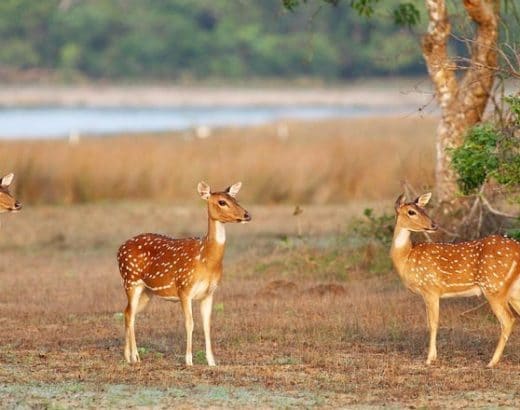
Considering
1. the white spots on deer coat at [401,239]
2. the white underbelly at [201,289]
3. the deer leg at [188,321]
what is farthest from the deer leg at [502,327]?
the deer leg at [188,321]

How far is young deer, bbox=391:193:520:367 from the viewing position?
45.6ft

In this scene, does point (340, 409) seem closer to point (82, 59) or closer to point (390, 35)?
point (390, 35)

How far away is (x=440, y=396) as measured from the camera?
41.0ft

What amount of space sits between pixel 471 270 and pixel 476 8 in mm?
6016

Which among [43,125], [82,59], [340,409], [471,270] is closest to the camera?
[340,409]

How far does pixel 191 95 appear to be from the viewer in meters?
84.6

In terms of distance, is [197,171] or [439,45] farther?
[197,171]

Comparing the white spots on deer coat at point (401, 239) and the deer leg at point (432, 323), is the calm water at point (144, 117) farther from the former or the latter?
the deer leg at point (432, 323)

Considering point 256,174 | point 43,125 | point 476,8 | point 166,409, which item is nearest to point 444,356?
point 166,409

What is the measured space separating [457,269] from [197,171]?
17830mm

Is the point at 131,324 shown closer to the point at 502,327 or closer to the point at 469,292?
the point at 469,292

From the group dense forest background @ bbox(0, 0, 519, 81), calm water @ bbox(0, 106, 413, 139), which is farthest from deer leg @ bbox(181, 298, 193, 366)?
dense forest background @ bbox(0, 0, 519, 81)

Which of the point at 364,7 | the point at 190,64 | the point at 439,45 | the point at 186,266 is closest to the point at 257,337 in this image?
the point at 186,266

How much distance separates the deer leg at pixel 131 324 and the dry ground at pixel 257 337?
5.3 inches
